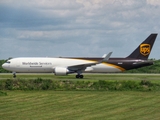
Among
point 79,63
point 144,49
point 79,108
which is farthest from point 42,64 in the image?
point 79,108

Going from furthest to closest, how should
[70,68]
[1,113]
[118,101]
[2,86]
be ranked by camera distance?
[70,68]
[2,86]
[118,101]
[1,113]

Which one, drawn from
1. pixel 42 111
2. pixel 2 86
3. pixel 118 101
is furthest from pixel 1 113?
pixel 2 86

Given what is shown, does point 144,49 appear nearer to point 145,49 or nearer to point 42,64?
point 145,49

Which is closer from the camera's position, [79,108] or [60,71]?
[79,108]

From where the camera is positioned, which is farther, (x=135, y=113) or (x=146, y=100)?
(x=146, y=100)

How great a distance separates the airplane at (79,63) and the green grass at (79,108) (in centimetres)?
2846

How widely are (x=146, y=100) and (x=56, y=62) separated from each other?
1292 inches

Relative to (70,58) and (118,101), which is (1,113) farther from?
(70,58)

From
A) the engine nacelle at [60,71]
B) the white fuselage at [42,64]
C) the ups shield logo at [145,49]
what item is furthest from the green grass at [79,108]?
the ups shield logo at [145,49]

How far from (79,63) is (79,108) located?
121ft

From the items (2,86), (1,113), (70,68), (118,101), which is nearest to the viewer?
(1,113)

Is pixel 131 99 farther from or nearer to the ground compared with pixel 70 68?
nearer to the ground

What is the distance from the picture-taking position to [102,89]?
40.9 m

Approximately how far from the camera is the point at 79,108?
26.0 meters
